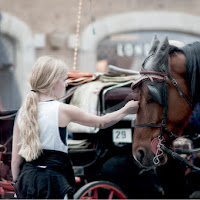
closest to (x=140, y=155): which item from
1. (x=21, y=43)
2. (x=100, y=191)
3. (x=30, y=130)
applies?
(x=30, y=130)

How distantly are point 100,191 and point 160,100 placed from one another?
55.5 inches

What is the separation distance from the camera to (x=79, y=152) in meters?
3.62

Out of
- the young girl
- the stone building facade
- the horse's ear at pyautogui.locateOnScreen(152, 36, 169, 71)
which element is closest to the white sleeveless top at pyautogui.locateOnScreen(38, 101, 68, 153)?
the young girl

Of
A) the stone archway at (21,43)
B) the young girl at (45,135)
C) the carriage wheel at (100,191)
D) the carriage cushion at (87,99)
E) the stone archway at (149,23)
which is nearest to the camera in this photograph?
the young girl at (45,135)

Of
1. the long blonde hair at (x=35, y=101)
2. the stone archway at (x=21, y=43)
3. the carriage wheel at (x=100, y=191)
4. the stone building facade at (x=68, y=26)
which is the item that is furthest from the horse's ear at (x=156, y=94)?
the stone archway at (x=21, y=43)

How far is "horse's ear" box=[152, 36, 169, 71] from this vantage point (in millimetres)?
2580

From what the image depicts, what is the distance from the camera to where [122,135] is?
3.59m

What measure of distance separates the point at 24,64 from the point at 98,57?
151 cm

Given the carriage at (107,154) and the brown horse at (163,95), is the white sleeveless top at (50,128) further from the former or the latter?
the carriage at (107,154)

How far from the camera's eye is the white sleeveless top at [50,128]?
2.38 meters

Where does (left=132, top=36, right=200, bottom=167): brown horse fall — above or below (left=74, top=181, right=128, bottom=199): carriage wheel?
above

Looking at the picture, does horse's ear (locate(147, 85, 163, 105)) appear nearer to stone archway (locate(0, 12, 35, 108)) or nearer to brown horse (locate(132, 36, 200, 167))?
brown horse (locate(132, 36, 200, 167))

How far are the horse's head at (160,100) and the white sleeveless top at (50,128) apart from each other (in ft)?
1.87

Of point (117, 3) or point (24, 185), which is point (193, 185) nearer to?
point (24, 185)
